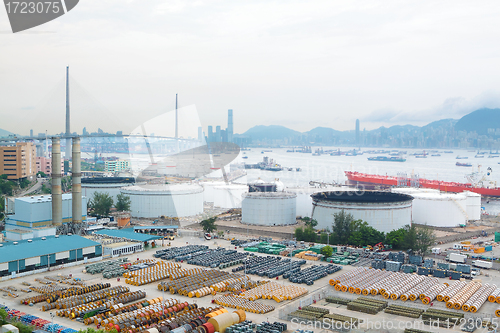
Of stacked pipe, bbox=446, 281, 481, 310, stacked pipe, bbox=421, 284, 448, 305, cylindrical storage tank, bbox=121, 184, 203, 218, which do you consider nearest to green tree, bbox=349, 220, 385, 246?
stacked pipe, bbox=446, 281, 481, 310

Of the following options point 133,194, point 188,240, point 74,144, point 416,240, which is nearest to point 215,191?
point 133,194

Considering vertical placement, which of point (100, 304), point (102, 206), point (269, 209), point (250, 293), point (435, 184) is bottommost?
point (250, 293)

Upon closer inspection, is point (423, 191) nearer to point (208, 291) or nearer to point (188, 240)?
point (188, 240)

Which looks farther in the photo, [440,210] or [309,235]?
[440,210]

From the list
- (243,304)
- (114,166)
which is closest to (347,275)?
(243,304)

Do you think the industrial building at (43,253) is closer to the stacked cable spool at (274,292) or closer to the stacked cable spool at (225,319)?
the stacked cable spool at (274,292)

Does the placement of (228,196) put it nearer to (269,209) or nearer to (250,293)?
(269,209)
